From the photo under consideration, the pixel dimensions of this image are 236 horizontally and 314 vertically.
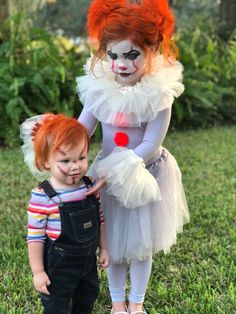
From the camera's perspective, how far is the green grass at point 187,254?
2.59 meters

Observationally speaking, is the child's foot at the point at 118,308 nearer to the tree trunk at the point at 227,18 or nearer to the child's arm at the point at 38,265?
the child's arm at the point at 38,265

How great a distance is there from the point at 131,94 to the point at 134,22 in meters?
0.31

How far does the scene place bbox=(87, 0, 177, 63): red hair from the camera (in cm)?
208

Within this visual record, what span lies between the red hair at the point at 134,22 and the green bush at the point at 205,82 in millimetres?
5156

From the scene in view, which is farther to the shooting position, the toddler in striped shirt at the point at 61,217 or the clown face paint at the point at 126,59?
the clown face paint at the point at 126,59

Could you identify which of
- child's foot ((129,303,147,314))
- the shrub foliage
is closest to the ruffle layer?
child's foot ((129,303,147,314))

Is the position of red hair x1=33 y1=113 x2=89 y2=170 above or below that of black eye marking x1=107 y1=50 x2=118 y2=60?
below

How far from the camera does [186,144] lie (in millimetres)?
6422

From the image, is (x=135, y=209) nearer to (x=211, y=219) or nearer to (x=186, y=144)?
(x=211, y=219)

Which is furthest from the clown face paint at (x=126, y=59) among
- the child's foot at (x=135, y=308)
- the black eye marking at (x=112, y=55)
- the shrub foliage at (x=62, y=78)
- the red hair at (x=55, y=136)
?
the shrub foliage at (x=62, y=78)

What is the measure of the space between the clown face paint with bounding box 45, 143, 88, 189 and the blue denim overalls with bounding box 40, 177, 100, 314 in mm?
58

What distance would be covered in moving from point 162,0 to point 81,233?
1081 mm

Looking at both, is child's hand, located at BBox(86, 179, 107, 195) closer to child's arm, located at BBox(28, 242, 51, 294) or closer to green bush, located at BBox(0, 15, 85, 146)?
child's arm, located at BBox(28, 242, 51, 294)

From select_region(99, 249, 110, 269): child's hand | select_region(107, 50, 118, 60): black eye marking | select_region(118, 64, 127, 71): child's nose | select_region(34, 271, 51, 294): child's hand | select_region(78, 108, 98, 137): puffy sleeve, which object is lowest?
select_region(99, 249, 110, 269): child's hand
